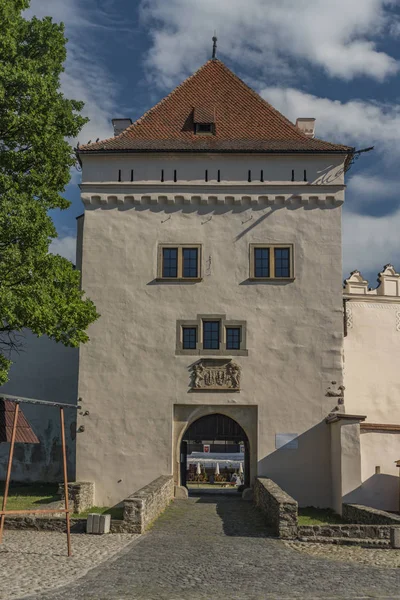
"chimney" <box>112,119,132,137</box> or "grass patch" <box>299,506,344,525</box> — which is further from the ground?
"chimney" <box>112,119,132,137</box>

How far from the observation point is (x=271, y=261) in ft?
70.6

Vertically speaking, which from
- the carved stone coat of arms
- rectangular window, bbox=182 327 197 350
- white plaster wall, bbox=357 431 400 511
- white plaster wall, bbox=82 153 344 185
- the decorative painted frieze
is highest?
white plaster wall, bbox=82 153 344 185

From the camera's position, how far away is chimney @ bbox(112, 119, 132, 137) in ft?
80.5

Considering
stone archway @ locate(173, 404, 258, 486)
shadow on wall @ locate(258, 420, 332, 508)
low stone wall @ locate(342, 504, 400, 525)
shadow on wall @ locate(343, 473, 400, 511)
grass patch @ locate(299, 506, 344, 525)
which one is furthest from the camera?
stone archway @ locate(173, 404, 258, 486)

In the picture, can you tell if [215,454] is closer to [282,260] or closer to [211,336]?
[211,336]

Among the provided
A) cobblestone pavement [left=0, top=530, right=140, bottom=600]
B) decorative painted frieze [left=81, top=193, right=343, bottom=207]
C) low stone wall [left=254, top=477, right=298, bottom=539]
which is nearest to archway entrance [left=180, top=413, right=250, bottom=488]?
low stone wall [left=254, top=477, right=298, bottom=539]

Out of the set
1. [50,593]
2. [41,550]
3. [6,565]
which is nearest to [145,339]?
[41,550]

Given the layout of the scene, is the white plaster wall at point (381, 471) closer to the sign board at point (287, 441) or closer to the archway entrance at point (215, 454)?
the sign board at point (287, 441)

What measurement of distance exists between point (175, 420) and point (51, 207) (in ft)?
26.8

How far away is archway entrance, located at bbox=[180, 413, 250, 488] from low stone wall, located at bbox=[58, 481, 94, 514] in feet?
10.6

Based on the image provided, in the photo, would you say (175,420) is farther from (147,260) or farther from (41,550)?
(41,550)

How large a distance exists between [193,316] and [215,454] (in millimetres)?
24057

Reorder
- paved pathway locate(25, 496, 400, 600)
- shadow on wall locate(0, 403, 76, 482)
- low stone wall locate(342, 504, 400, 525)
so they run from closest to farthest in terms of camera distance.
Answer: paved pathway locate(25, 496, 400, 600)
low stone wall locate(342, 504, 400, 525)
shadow on wall locate(0, 403, 76, 482)

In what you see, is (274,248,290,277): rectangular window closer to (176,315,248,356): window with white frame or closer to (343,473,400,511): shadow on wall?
(176,315,248,356): window with white frame
